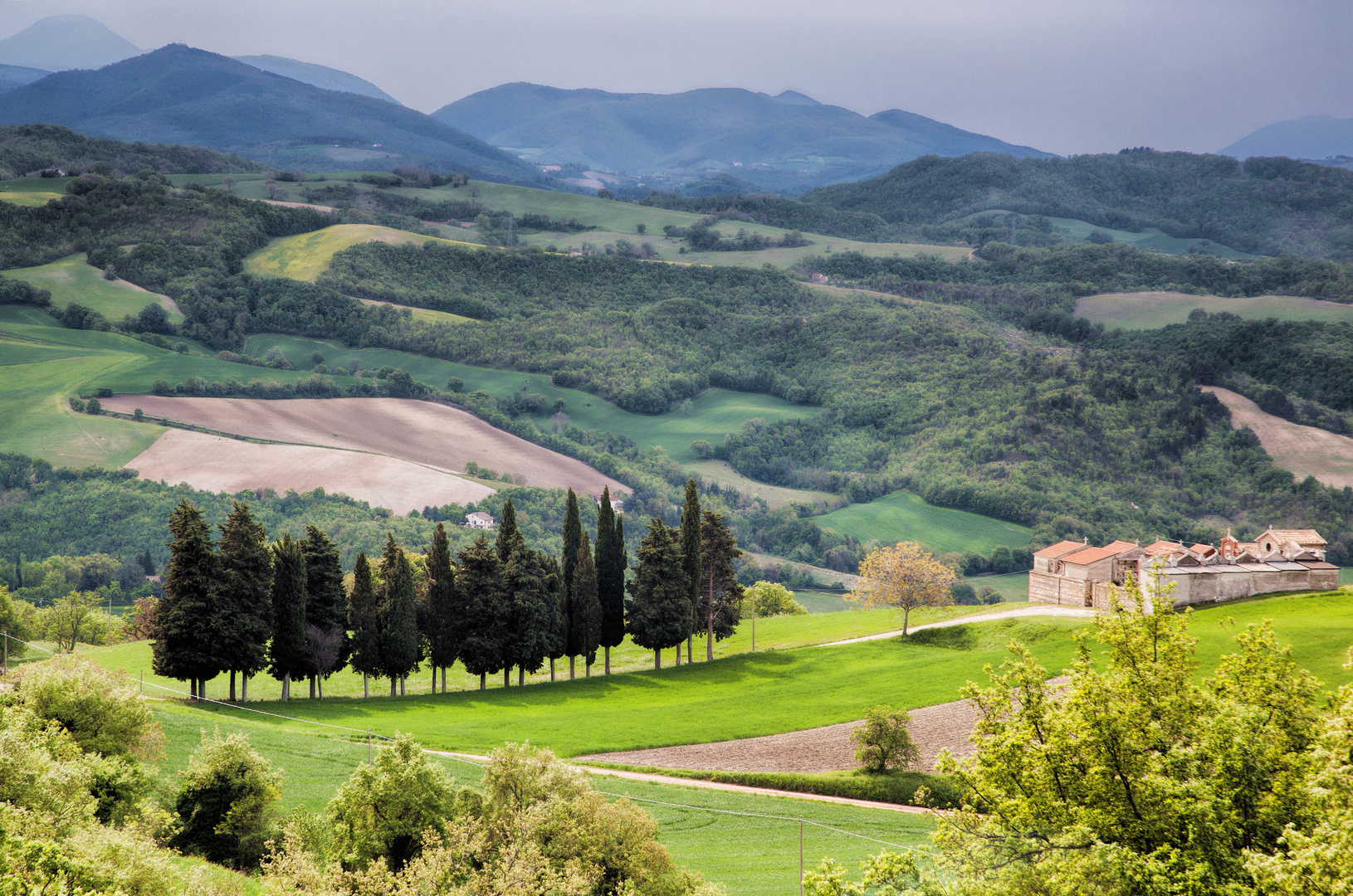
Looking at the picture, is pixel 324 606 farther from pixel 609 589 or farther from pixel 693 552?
pixel 693 552

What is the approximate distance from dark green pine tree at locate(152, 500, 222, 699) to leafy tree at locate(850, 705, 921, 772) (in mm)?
31792

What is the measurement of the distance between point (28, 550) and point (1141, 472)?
174m

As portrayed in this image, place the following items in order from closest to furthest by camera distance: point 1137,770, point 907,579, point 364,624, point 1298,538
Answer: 1. point 1137,770
2. point 364,624
3. point 1298,538
4. point 907,579

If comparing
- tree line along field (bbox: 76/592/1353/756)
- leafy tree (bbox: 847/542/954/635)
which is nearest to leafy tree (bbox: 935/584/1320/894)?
tree line along field (bbox: 76/592/1353/756)

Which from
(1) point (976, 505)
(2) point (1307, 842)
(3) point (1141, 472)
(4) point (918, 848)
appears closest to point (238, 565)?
(4) point (918, 848)

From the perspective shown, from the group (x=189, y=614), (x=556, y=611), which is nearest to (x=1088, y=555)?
(x=556, y=611)

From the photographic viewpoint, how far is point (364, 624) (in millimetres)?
57250

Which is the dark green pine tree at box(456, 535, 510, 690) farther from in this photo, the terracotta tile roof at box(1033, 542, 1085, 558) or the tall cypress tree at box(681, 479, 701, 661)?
the terracotta tile roof at box(1033, 542, 1085, 558)

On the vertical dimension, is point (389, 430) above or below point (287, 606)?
above

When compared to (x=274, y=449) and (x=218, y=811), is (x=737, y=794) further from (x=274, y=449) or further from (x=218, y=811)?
(x=274, y=449)

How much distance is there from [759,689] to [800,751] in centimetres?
1137

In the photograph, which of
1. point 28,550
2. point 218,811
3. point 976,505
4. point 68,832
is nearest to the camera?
point 68,832

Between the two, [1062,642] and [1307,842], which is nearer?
[1307,842]

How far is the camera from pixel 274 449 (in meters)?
139
